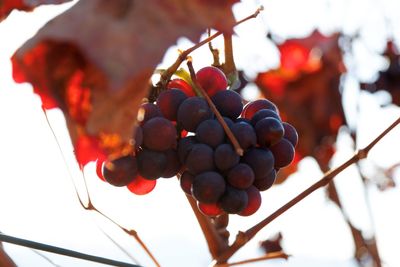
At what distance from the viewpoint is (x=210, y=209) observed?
0.77 m

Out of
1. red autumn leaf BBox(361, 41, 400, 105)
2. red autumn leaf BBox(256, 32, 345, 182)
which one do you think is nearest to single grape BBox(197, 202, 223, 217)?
red autumn leaf BBox(256, 32, 345, 182)

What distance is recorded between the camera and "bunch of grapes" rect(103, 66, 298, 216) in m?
0.73

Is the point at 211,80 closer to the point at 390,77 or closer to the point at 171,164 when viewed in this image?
the point at 171,164

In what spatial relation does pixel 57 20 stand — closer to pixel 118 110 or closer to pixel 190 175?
pixel 118 110

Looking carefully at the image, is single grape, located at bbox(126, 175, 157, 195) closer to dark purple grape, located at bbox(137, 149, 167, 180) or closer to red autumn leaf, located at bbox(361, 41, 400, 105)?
dark purple grape, located at bbox(137, 149, 167, 180)

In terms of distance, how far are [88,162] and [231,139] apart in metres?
0.16

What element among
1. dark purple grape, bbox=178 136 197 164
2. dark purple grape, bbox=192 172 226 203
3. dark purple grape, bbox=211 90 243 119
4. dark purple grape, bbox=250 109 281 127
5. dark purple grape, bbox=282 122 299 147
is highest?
dark purple grape, bbox=211 90 243 119

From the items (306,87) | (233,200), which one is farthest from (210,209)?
(306,87)

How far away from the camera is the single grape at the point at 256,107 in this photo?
31.8 inches

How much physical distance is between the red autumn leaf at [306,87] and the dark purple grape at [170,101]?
0.77 feet

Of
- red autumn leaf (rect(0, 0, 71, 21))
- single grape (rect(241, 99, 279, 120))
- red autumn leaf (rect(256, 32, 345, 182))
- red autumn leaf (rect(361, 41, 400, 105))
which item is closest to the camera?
red autumn leaf (rect(0, 0, 71, 21))

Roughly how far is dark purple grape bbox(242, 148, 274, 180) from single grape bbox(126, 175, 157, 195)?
12cm

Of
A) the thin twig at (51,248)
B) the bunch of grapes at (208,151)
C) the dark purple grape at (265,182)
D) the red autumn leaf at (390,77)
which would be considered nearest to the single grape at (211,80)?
the bunch of grapes at (208,151)

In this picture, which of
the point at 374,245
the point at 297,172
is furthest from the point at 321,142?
the point at 374,245
